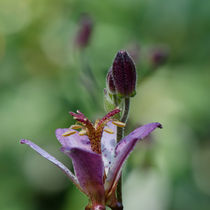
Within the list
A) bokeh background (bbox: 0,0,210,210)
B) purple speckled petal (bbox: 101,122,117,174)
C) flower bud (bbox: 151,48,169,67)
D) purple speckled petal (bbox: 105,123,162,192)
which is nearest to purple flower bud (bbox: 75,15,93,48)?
bokeh background (bbox: 0,0,210,210)

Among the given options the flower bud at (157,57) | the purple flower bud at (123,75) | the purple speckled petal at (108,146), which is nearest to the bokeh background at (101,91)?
the flower bud at (157,57)

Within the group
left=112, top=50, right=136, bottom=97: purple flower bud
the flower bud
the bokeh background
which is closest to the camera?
left=112, top=50, right=136, bottom=97: purple flower bud

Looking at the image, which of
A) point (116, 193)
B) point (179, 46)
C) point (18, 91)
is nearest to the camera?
point (116, 193)

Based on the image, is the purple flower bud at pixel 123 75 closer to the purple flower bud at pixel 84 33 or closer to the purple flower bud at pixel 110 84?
the purple flower bud at pixel 110 84

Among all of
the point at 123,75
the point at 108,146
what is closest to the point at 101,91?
the point at 108,146

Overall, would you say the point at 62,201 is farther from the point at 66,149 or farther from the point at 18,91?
the point at 66,149

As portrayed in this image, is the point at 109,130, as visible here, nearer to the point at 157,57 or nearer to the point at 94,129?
the point at 94,129

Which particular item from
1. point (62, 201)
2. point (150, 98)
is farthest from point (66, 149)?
point (150, 98)

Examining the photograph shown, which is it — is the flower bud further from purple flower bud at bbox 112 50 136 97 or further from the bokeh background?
purple flower bud at bbox 112 50 136 97
